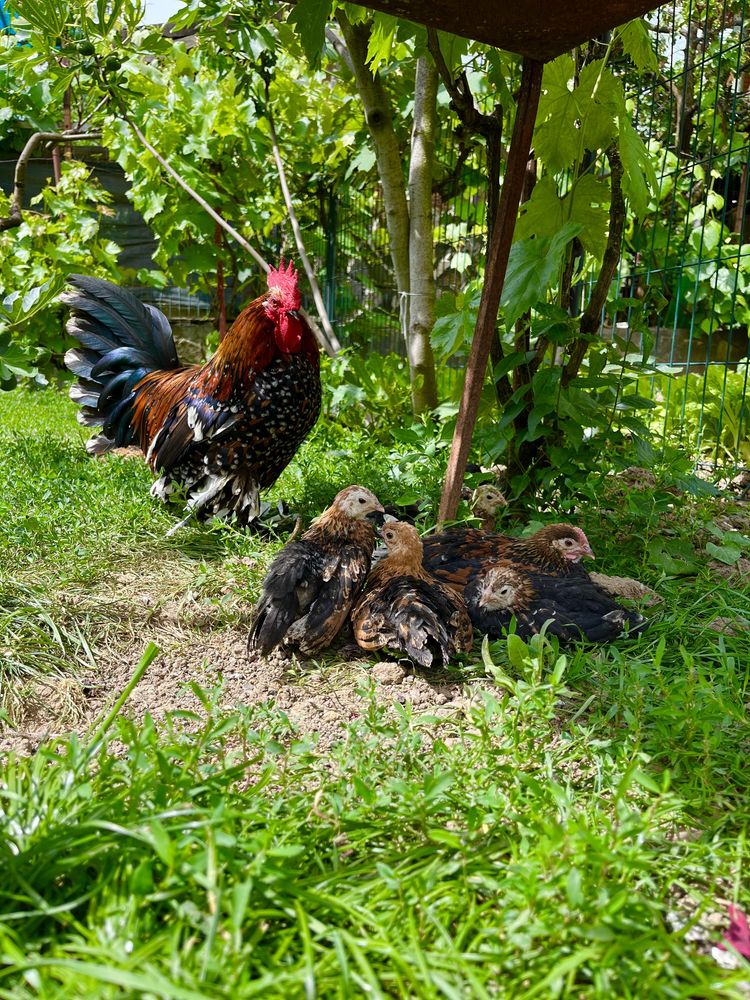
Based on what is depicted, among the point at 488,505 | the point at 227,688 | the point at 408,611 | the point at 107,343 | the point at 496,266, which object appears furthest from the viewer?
the point at 107,343

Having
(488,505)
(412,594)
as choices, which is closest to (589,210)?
(488,505)

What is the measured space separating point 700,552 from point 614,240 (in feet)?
4.55

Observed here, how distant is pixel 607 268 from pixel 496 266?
2.65ft

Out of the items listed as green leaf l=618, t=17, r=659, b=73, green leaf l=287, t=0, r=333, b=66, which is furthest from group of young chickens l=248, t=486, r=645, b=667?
green leaf l=618, t=17, r=659, b=73

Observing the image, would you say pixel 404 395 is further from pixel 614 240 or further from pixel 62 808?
pixel 62 808

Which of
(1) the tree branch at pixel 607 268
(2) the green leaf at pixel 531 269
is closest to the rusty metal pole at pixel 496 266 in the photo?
(2) the green leaf at pixel 531 269

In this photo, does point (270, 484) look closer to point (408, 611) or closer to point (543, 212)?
point (408, 611)

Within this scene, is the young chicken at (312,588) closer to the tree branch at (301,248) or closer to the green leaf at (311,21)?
the green leaf at (311,21)

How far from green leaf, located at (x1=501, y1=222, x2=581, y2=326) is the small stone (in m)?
1.43

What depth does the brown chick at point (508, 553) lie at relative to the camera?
290 cm

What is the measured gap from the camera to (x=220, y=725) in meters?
1.56

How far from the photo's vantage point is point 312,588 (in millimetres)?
2648

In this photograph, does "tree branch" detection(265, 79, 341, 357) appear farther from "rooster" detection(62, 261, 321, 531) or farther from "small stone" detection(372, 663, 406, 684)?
"small stone" detection(372, 663, 406, 684)

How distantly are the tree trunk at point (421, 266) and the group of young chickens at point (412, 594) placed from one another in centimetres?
232
